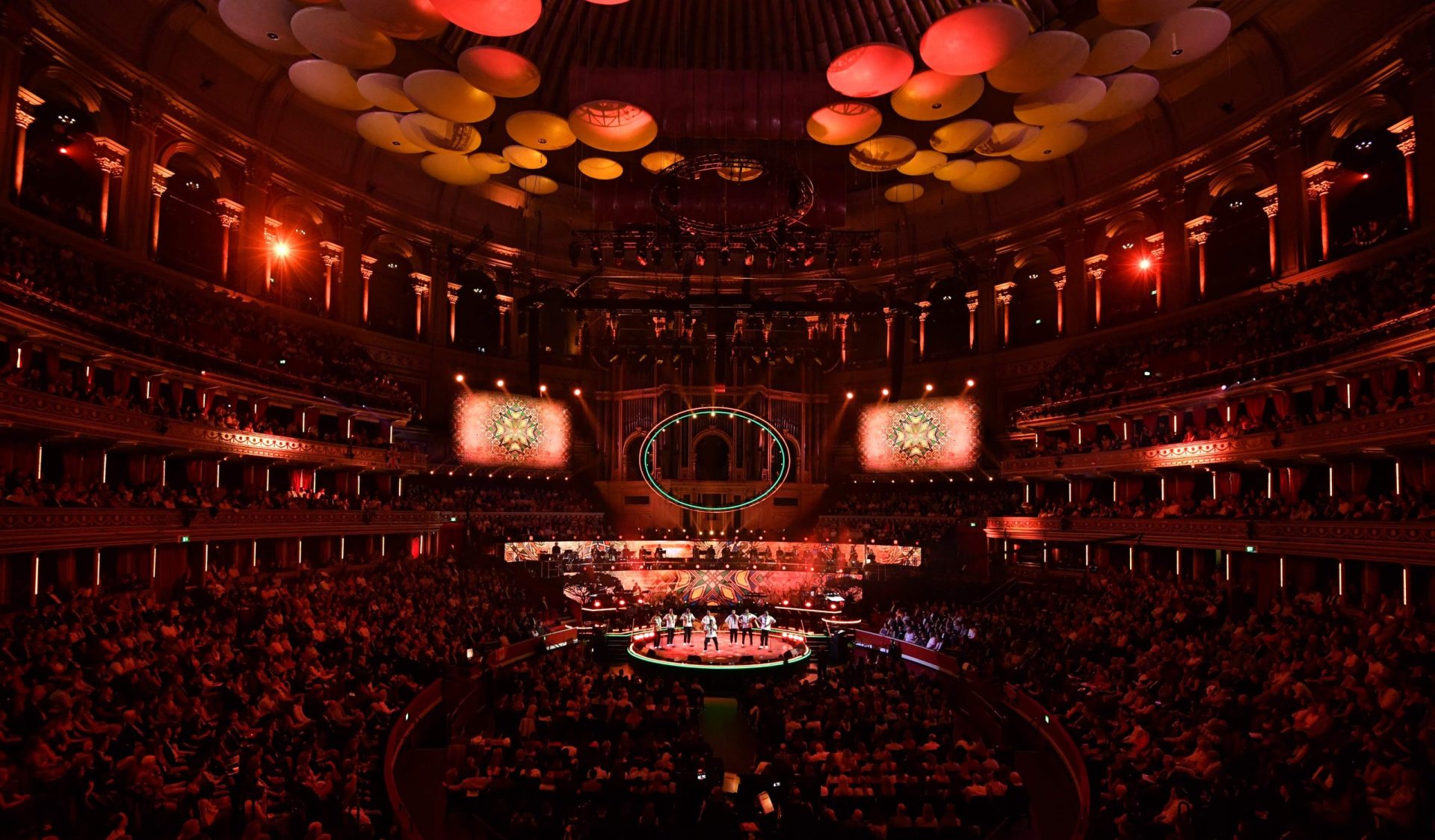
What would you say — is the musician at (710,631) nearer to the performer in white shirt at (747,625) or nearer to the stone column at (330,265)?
the performer in white shirt at (747,625)

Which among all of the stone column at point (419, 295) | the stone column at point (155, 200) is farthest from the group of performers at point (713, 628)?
the stone column at point (155, 200)

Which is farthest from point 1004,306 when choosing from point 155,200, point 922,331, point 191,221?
point 155,200

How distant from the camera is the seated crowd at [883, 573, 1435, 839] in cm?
1010

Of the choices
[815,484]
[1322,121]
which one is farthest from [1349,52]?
[815,484]

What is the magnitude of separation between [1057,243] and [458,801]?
28201 millimetres

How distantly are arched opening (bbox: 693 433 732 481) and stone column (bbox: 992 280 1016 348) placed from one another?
12453 mm

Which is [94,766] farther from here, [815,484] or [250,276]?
[815,484]

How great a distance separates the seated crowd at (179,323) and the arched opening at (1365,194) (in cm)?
2873

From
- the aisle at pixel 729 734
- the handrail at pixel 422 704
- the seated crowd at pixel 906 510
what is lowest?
the aisle at pixel 729 734

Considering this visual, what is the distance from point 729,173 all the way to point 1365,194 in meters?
16.1

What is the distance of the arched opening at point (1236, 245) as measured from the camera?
84.2 ft

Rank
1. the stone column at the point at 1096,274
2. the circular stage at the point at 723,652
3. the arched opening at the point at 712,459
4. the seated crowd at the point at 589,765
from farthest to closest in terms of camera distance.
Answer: the arched opening at the point at 712,459 < the stone column at the point at 1096,274 < the circular stage at the point at 723,652 < the seated crowd at the point at 589,765

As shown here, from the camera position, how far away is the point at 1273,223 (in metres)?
24.7

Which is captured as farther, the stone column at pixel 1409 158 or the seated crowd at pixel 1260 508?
the stone column at pixel 1409 158
